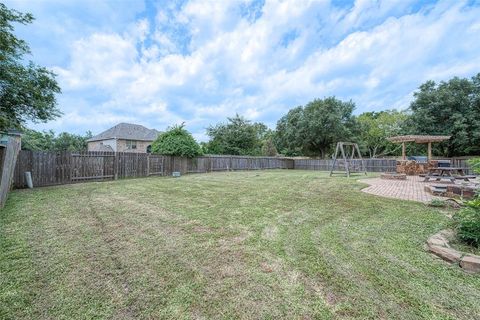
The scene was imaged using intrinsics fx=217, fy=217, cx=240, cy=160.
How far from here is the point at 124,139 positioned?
88.1 ft

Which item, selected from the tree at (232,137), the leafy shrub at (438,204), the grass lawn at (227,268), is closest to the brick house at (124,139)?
the tree at (232,137)

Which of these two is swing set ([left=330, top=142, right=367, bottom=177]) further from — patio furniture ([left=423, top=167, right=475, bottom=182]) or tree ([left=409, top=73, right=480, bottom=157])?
tree ([left=409, top=73, right=480, bottom=157])

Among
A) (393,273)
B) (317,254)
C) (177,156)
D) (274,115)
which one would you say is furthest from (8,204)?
(274,115)

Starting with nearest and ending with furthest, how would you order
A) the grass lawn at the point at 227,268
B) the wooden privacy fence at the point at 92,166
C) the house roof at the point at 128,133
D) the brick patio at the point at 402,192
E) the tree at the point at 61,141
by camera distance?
the grass lawn at the point at 227,268
the brick patio at the point at 402,192
the wooden privacy fence at the point at 92,166
the house roof at the point at 128,133
the tree at the point at 61,141

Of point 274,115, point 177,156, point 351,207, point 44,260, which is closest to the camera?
point 44,260

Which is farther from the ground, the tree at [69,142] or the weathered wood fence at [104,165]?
the tree at [69,142]

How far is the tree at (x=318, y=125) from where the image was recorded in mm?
23234

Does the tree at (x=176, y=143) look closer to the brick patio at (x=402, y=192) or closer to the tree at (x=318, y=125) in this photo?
the brick patio at (x=402, y=192)

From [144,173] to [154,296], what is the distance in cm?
1152

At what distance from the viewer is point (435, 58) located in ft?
33.5

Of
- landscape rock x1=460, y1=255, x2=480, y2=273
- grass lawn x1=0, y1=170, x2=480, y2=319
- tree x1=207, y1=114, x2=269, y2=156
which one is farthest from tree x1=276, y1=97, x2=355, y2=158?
landscape rock x1=460, y1=255, x2=480, y2=273

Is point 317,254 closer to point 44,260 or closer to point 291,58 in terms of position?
point 44,260

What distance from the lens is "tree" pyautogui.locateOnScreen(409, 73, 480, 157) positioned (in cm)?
1503

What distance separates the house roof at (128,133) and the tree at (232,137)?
7031 millimetres
